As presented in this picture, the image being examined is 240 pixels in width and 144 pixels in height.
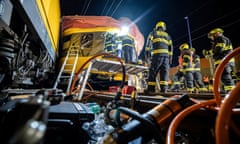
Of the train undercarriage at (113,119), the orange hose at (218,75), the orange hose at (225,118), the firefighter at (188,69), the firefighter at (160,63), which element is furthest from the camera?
the firefighter at (188,69)

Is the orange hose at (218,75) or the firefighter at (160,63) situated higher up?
the firefighter at (160,63)

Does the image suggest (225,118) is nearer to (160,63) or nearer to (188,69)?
(160,63)

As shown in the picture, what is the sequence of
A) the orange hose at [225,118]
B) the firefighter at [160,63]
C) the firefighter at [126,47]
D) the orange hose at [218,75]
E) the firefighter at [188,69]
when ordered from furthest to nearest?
the firefighter at [126,47], the firefighter at [188,69], the firefighter at [160,63], the orange hose at [218,75], the orange hose at [225,118]

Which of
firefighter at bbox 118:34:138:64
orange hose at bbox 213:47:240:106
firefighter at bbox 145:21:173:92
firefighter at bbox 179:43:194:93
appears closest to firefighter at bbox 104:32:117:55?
firefighter at bbox 118:34:138:64

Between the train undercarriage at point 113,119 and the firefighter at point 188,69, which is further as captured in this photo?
the firefighter at point 188,69

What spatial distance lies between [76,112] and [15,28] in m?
1.68

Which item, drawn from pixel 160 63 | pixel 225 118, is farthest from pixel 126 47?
pixel 225 118

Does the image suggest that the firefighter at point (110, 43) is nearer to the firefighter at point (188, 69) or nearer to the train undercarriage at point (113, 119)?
the firefighter at point (188, 69)

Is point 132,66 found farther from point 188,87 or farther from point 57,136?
point 57,136

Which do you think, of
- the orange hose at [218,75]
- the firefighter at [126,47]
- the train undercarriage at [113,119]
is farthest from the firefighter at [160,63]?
the orange hose at [218,75]

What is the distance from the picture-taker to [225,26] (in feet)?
31.8

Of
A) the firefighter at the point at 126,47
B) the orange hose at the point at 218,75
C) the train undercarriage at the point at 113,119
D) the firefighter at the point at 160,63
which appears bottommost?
the train undercarriage at the point at 113,119

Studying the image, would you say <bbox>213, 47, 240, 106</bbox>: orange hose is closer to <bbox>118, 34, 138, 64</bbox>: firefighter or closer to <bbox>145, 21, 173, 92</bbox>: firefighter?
<bbox>145, 21, 173, 92</bbox>: firefighter

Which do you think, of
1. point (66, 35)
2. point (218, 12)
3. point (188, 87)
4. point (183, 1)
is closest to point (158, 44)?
point (188, 87)
